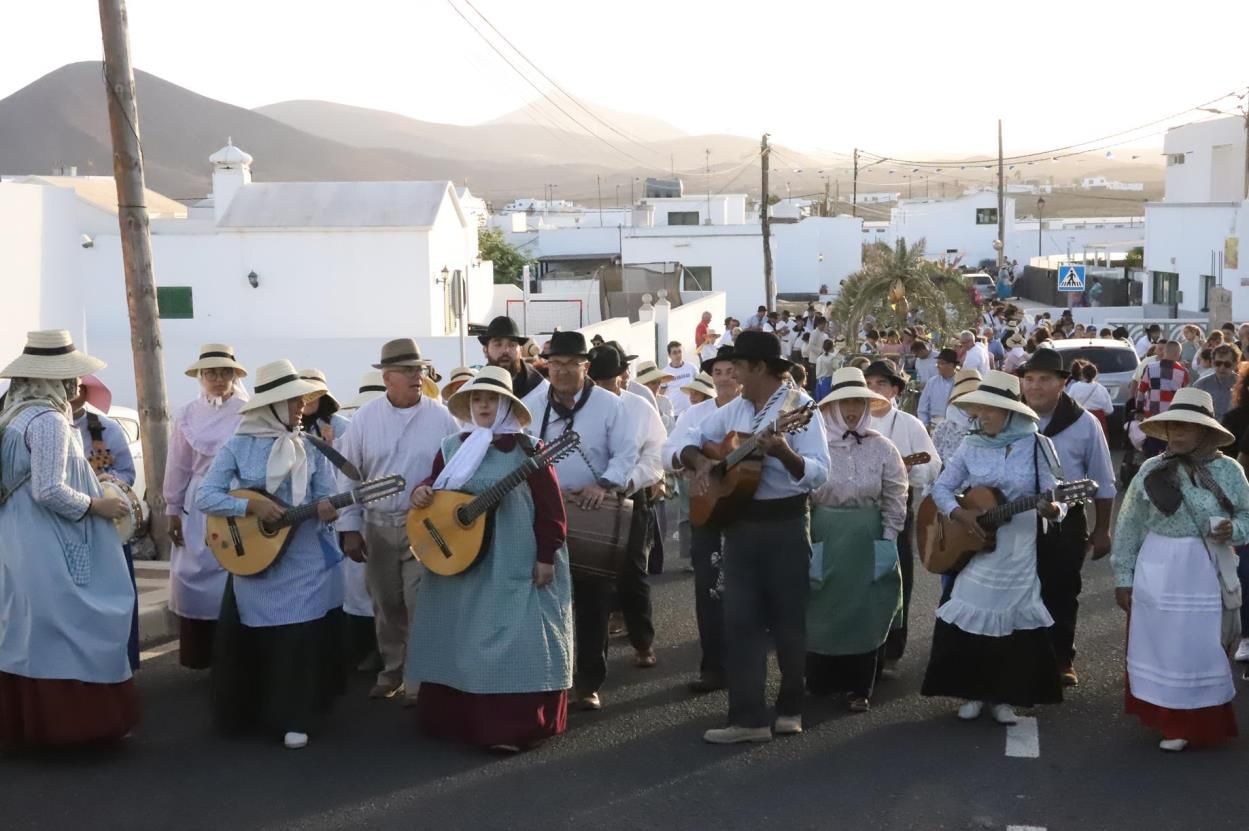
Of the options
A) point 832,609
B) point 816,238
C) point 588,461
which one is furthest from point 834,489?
point 816,238

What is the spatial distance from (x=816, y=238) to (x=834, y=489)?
6515cm

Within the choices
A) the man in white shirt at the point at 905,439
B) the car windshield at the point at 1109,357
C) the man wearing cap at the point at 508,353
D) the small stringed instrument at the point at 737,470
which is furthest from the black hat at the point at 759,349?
the car windshield at the point at 1109,357

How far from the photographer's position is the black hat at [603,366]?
29.8 feet

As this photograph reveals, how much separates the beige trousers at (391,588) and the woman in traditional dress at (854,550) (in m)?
2.12

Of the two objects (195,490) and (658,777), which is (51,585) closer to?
(195,490)

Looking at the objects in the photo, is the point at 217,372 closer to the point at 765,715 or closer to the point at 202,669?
the point at 202,669

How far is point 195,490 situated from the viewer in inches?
326

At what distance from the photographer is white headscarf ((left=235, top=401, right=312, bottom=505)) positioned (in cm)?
719

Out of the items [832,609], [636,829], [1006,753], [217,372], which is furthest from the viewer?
[217,372]

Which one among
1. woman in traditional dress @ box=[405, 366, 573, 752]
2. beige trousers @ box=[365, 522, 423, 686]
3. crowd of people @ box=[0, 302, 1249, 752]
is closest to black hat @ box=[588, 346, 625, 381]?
crowd of people @ box=[0, 302, 1249, 752]

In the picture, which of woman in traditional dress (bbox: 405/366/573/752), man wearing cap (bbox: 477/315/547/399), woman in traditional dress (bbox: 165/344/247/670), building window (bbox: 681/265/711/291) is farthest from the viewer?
building window (bbox: 681/265/711/291)

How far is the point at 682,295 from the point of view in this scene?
48.5m

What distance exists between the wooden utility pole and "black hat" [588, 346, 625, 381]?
3217mm

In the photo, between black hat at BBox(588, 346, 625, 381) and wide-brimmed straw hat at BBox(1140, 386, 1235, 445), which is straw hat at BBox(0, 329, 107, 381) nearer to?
black hat at BBox(588, 346, 625, 381)
